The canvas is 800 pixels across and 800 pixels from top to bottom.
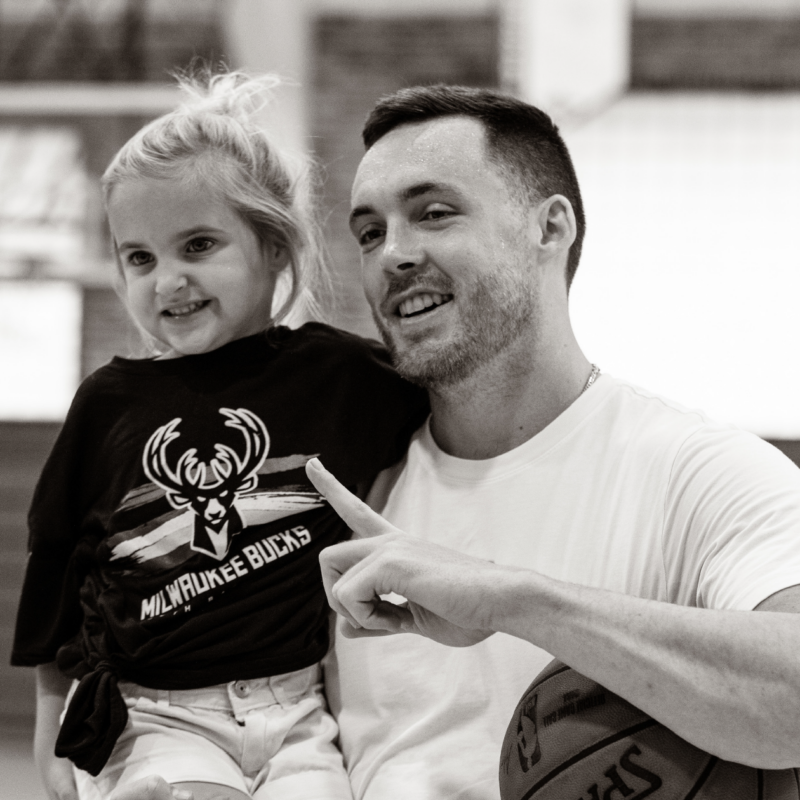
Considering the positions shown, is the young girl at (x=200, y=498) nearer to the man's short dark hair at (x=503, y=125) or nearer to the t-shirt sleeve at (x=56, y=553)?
the t-shirt sleeve at (x=56, y=553)

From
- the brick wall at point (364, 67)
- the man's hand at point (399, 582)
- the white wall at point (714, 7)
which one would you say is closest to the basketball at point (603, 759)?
the man's hand at point (399, 582)

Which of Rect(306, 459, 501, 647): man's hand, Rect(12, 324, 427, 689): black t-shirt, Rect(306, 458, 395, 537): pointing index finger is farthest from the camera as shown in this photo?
Rect(12, 324, 427, 689): black t-shirt

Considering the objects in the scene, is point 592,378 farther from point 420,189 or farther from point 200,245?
point 200,245

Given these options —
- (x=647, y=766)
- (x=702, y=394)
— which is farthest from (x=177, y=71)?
(x=647, y=766)

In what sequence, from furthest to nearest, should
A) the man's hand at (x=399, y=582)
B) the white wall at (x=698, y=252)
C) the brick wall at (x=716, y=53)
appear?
1. the brick wall at (x=716, y=53)
2. the white wall at (x=698, y=252)
3. the man's hand at (x=399, y=582)

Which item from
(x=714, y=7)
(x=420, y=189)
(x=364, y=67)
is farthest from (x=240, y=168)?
(x=714, y=7)

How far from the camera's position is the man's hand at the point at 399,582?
1400mm

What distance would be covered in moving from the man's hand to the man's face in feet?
1.39

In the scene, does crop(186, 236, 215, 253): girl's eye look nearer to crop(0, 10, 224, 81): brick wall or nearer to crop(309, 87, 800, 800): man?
crop(309, 87, 800, 800): man

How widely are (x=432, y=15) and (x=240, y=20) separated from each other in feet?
4.08

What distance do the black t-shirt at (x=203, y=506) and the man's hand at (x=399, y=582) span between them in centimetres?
36

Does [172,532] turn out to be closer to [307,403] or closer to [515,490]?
[307,403]

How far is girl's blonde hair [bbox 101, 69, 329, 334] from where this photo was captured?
1.99 m

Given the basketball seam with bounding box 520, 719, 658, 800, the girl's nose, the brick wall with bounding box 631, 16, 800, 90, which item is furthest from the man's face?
the brick wall with bounding box 631, 16, 800, 90
